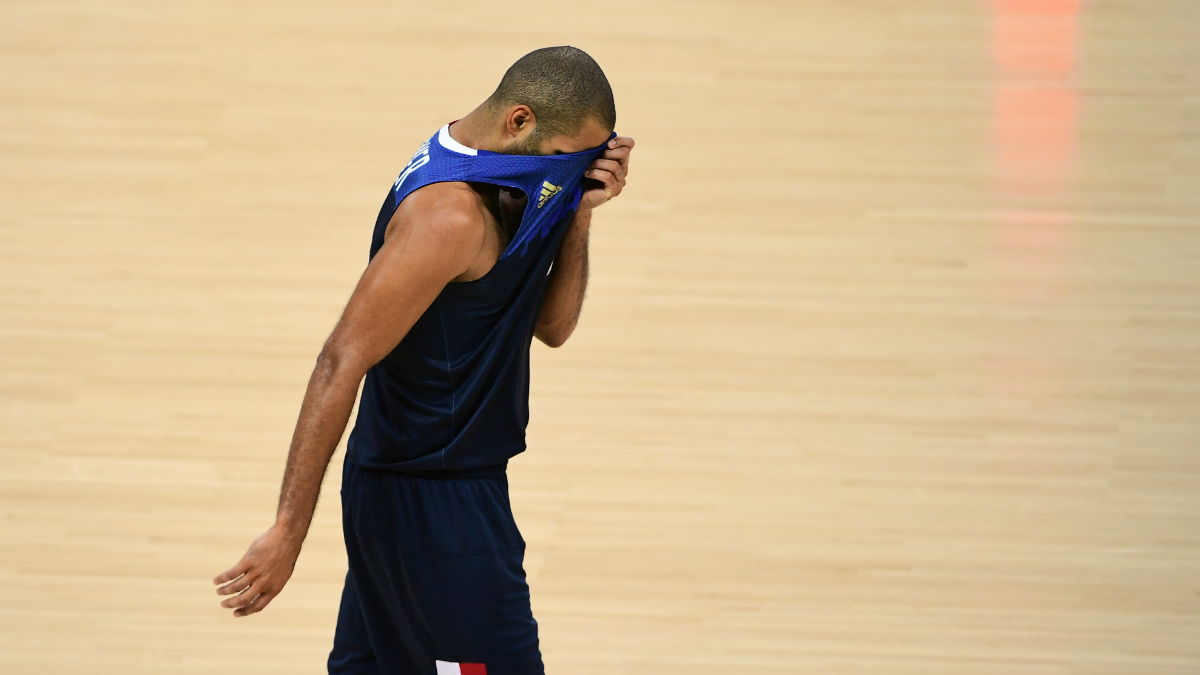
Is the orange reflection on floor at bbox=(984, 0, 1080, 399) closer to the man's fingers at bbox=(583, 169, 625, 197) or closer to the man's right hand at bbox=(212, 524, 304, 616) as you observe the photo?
the man's fingers at bbox=(583, 169, 625, 197)

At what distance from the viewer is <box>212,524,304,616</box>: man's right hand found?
156cm

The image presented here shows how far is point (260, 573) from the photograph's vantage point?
1.57 metres

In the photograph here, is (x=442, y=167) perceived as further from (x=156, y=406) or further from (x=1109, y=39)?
(x=1109, y=39)

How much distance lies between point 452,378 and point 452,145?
11.8 inches

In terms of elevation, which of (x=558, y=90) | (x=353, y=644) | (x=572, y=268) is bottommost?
(x=353, y=644)

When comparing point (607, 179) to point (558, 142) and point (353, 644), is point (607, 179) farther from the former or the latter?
point (353, 644)

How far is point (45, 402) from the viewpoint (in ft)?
10.7

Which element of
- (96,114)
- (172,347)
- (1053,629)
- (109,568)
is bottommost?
(1053,629)

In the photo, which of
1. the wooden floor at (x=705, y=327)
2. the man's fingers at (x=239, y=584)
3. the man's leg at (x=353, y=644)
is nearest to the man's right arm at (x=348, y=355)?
the man's fingers at (x=239, y=584)

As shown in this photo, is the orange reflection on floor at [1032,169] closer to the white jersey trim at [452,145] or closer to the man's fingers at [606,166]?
the man's fingers at [606,166]

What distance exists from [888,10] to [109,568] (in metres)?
2.56

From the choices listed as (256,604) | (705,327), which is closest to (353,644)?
(256,604)

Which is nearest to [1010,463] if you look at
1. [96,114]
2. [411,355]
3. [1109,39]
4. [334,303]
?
[1109,39]

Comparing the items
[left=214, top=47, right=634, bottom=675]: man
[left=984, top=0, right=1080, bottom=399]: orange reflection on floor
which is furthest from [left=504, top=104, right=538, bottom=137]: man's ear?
[left=984, top=0, right=1080, bottom=399]: orange reflection on floor
